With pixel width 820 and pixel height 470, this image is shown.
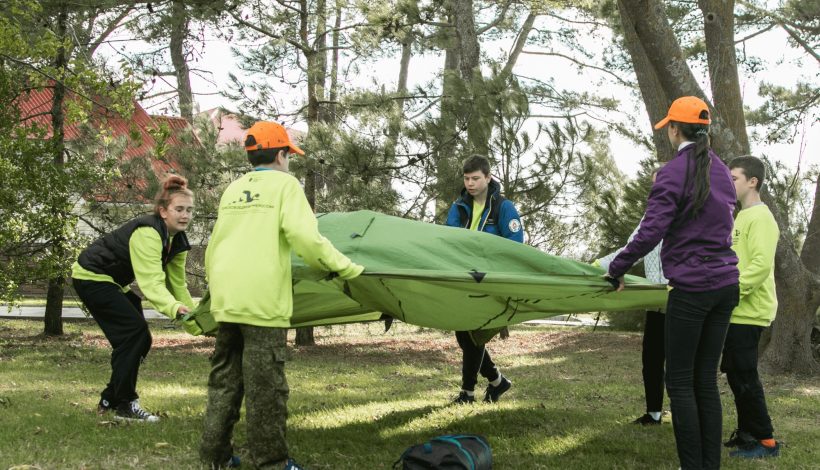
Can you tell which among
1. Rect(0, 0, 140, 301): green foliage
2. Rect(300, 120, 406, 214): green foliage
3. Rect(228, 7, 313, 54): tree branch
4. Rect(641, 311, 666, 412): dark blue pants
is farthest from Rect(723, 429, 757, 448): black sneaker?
Rect(228, 7, 313, 54): tree branch

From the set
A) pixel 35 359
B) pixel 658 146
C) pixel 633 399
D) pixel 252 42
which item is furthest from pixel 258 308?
pixel 252 42

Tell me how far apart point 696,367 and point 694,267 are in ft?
1.74

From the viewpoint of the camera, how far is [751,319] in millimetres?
4844

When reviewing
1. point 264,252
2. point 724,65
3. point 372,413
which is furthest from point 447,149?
point 264,252

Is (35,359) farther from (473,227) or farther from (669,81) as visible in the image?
(669,81)

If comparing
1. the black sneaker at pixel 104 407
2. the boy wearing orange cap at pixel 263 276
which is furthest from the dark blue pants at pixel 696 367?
the black sneaker at pixel 104 407

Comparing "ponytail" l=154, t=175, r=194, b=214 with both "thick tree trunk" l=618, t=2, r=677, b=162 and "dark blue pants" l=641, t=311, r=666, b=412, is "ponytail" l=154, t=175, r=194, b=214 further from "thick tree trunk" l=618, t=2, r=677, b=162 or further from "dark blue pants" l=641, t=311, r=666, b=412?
"thick tree trunk" l=618, t=2, r=677, b=162

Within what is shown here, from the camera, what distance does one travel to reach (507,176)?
12242 mm

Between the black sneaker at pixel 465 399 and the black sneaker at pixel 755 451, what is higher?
the black sneaker at pixel 755 451

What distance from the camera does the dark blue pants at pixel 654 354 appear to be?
532 centimetres

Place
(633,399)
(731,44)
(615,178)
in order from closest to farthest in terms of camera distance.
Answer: (633,399)
(731,44)
(615,178)

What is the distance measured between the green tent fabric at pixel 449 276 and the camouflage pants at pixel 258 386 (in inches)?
18.5

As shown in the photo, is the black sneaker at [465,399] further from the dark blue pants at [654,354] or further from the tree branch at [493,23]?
the tree branch at [493,23]

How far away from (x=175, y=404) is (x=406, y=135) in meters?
6.20
